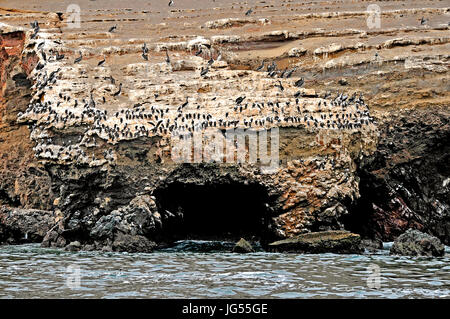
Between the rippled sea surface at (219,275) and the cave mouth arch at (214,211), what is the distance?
3.32 meters

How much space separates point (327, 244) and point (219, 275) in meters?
6.32

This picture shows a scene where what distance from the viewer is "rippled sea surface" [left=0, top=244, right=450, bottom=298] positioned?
14781 mm

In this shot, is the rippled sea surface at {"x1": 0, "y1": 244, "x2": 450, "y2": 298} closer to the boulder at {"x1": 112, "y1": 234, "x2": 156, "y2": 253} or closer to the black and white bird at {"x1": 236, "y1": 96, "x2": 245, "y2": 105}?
the boulder at {"x1": 112, "y1": 234, "x2": 156, "y2": 253}

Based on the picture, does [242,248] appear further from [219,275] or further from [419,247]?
[419,247]

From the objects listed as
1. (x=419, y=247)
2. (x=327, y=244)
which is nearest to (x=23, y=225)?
(x=327, y=244)

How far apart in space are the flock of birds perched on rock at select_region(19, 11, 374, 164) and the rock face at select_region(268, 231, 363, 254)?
4.82 metres

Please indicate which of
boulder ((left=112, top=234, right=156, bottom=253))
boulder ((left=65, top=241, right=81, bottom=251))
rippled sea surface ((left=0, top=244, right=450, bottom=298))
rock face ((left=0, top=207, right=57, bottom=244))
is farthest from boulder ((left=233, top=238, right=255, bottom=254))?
rock face ((left=0, top=207, right=57, bottom=244))

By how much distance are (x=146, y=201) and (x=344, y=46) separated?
13.4m

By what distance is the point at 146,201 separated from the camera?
2488 centimetres

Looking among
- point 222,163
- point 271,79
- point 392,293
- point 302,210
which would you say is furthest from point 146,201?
point 392,293

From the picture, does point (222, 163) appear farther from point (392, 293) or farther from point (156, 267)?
point (392, 293)

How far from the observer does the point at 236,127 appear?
25.5 meters

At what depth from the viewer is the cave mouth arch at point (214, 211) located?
2558 cm

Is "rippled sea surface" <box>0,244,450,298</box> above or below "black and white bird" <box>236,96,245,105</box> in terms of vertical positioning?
below
